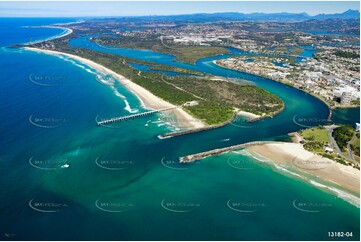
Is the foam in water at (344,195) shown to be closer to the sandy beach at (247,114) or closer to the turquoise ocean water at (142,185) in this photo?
the turquoise ocean water at (142,185)

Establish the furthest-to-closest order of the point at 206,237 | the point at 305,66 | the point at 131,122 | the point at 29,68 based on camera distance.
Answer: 1. the point at 305,66
2. the point at 29,68
3. the point at 131,122
4. the point at 206,237

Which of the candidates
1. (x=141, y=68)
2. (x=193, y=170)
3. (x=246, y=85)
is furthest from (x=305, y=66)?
(x=193, y=170)

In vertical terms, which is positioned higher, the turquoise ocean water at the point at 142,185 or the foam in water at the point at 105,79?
the foam in water at the point at 105,79

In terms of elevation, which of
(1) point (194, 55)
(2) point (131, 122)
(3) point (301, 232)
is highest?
(1) point (194, 55)

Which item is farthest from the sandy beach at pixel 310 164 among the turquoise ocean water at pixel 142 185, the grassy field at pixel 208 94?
the grassy field at pixel 208 94

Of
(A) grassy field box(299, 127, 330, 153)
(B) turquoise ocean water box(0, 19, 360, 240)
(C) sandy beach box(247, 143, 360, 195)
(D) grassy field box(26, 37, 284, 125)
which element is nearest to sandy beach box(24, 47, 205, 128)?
(D) grassy field box(26, 37, 284, 125)

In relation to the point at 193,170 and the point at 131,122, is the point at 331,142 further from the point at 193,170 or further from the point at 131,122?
the point at 131,122

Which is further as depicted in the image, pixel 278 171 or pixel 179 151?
pixel 179 151

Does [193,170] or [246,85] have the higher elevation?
[246,85]
